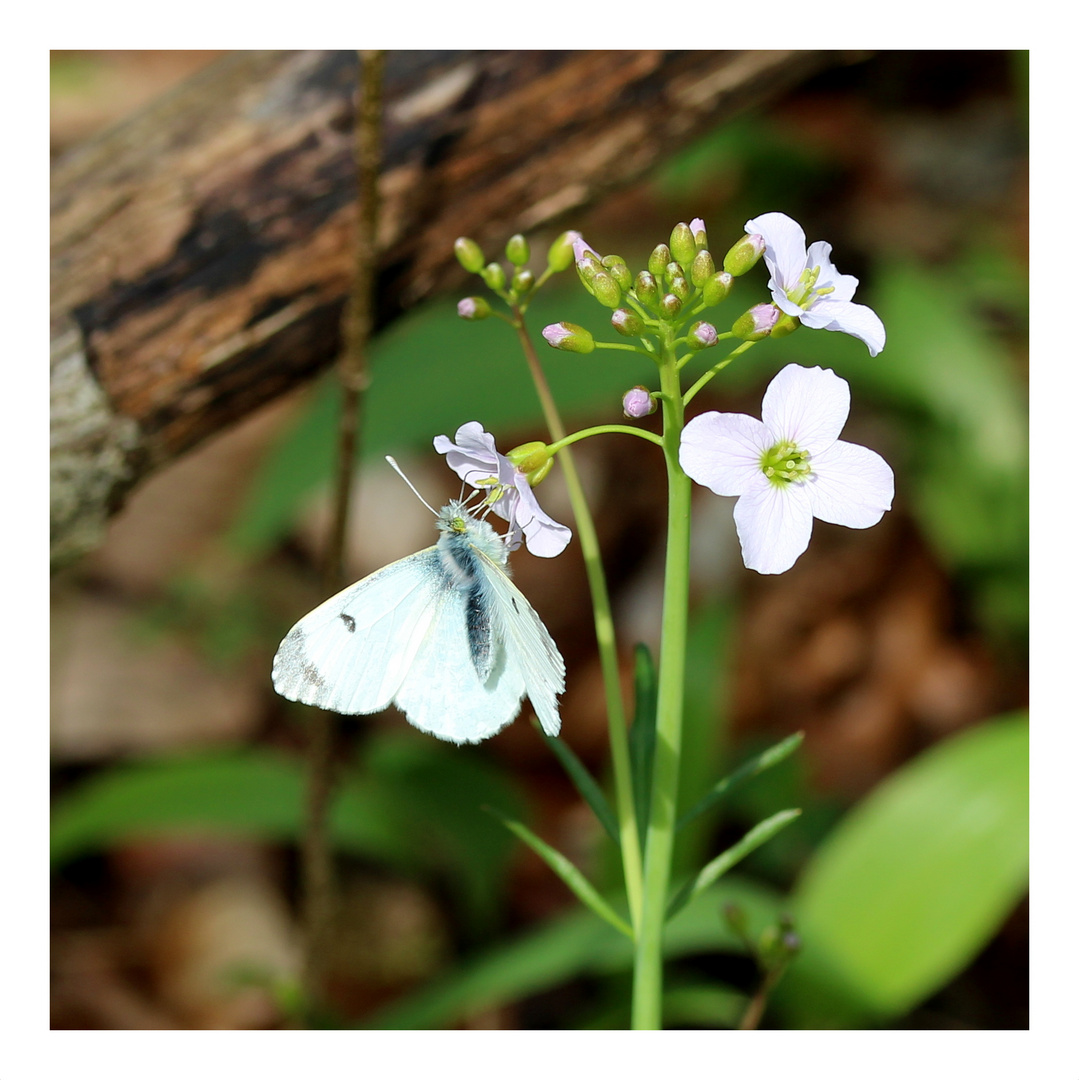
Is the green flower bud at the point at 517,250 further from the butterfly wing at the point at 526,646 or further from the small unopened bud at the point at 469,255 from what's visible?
the butterfly wing at the point at 526,646

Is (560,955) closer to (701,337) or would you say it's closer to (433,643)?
(433,643)

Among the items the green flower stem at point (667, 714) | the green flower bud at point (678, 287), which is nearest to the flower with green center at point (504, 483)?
the green flower stem at point (667, 714)

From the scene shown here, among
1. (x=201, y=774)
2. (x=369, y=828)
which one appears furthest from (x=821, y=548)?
(x=201, y=774)

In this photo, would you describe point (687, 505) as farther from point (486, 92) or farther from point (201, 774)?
point (201, 774)

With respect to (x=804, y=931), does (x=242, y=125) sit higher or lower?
higher

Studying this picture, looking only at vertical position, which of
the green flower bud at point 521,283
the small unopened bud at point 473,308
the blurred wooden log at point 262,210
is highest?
the blurred wooden log at point 262,210

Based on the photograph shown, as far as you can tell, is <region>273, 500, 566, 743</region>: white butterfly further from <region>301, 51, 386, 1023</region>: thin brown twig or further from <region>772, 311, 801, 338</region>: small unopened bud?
<region>301, 51, 386, 1023</region>: thin brown twig

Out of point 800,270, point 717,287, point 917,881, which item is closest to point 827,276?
point 800,270
